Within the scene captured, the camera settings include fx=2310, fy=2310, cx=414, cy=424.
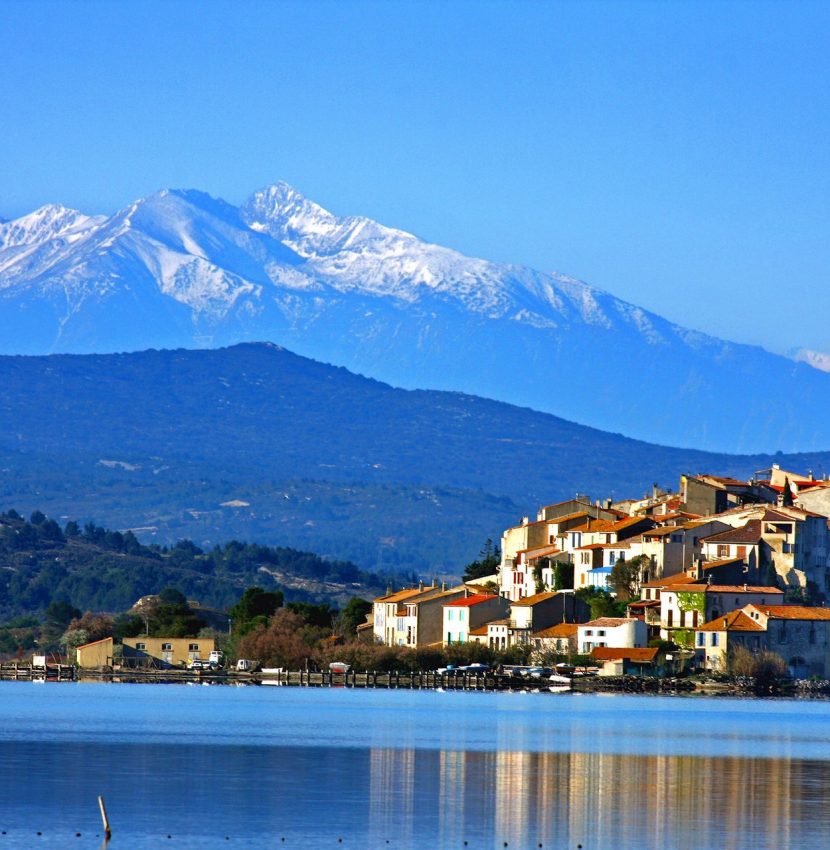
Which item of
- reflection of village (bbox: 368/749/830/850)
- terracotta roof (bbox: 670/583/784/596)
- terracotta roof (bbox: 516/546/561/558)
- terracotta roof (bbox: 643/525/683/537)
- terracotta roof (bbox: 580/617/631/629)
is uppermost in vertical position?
terracotta roof (bbox: 643/525/683/537)

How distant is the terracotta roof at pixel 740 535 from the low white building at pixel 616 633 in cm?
793

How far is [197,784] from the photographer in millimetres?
56906

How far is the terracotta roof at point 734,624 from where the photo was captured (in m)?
120

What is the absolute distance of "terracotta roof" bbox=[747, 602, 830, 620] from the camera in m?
121

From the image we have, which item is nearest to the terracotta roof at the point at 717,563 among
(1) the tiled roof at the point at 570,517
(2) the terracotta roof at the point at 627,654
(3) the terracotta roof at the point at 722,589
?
(3) the terracotta roof at the point at 722,589

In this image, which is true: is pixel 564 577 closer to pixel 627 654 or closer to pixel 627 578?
pixel 627 578

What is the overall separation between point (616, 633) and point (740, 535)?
34.9 feet

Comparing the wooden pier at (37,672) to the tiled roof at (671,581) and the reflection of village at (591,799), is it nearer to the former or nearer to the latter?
the tiled roof at (671,581)

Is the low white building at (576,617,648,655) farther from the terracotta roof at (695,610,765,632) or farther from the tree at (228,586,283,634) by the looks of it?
the tree at (228,586,283,634)

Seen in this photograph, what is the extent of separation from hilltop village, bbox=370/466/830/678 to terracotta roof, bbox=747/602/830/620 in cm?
9

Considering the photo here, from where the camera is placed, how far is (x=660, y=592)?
127812 millimetres

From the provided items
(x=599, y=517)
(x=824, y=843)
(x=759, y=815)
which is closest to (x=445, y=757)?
(x=759, y=815)

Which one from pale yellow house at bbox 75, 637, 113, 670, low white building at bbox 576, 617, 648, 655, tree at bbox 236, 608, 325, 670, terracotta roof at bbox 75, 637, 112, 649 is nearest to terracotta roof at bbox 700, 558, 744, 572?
low white building at bbox 576, 617, 648, 655

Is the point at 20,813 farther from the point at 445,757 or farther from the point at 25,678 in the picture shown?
the point at 25,678
